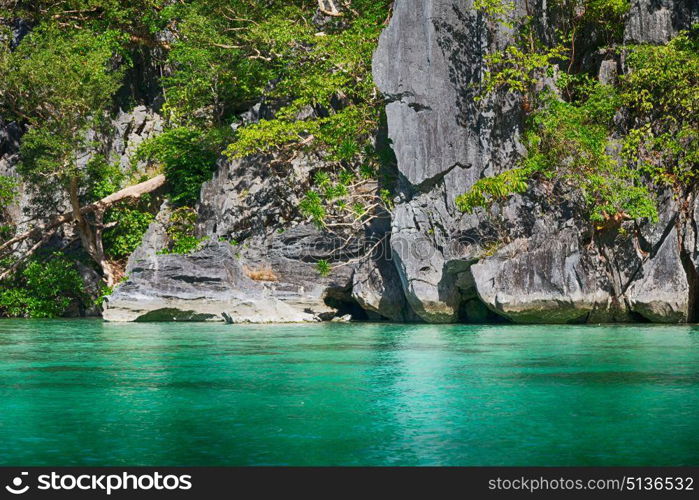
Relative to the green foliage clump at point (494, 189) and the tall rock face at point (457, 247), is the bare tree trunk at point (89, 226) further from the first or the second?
the green foliage clump at point (494, 189)

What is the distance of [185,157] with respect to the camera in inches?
885

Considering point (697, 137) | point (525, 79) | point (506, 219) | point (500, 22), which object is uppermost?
point (500, 22)

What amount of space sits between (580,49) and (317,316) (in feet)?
28.3

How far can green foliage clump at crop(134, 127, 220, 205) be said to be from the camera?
2225 cm

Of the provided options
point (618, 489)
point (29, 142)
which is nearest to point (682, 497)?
point (618, 489)

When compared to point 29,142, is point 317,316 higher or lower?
lower

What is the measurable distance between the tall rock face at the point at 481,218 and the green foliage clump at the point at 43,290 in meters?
10.4

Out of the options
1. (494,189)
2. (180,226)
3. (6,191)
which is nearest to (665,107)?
(494,189)

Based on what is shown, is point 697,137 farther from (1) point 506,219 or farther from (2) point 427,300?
(2) point 427,300

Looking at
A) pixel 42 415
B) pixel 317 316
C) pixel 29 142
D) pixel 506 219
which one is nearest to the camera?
pixel 42 415

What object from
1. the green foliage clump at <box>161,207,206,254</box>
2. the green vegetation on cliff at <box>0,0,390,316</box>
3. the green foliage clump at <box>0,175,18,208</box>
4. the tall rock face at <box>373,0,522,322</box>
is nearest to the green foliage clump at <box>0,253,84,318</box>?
the green vegetation on cliff at <box>0,0,390,316</box>

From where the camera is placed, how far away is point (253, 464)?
188 inches

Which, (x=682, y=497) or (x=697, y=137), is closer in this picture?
(x=682, y=497)

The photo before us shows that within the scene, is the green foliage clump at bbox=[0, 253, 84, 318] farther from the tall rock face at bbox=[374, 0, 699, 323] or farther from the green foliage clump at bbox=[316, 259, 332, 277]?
the tall rock face at bbox=[374, 0, 699, 323]
